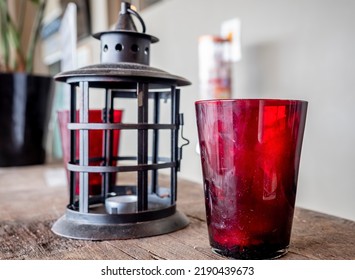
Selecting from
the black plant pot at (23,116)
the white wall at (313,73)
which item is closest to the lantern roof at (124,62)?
the white wall at (313,73)

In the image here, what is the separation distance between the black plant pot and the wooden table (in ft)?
2.05

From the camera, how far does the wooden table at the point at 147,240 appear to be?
482 millimetres

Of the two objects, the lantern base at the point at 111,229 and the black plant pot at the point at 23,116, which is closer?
the lantern base at the point at 111,229

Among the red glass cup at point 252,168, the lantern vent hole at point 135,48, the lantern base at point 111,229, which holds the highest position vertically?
the lantern vent hole at point 135,48

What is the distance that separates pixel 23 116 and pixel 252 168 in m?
1.12

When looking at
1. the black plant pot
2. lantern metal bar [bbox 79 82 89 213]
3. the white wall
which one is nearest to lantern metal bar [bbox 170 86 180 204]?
lantern metal bar [bbox 79 82 89 213]

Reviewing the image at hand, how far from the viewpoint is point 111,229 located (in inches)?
21.6

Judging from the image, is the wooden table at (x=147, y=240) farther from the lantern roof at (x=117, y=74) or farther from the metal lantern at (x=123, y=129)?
the lantern roof at (x=117, y=74)

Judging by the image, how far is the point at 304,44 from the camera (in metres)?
0.81

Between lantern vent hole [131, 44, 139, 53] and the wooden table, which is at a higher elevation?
lantern vent hole [131, 44, 139, 53]

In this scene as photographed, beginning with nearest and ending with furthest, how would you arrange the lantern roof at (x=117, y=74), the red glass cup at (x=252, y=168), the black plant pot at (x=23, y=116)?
1. the red glass cup at (x=252, y=168)
2. the lantern roof at (x=117, y=74)
3. the black plant pot at (x=23, y=116)

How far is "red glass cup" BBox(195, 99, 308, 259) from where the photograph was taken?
1.41 feet

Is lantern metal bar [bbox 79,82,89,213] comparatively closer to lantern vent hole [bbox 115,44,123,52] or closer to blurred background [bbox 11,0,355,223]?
lantern vent hole [bbox 115,44,123,52]

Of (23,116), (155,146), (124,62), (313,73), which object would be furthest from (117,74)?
(23,116)
